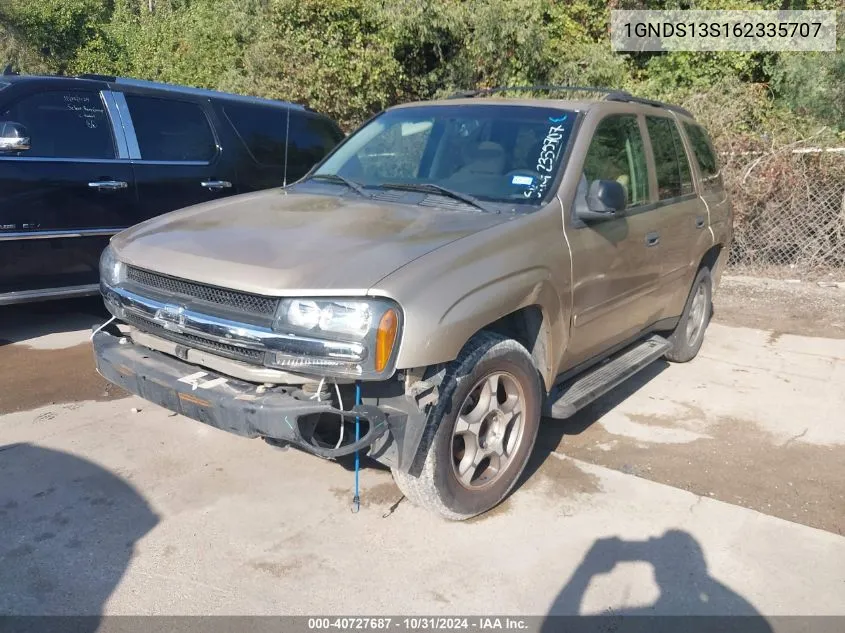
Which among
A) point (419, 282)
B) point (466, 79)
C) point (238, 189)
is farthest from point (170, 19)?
point (419, 282)

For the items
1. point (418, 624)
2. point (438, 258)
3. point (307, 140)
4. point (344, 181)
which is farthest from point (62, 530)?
point (307, 140)

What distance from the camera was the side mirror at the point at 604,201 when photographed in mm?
3736

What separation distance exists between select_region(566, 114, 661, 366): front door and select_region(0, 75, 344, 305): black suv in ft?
12.0

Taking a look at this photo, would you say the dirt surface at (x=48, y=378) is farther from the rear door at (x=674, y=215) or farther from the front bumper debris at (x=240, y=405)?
the rear door at (x=674, y=215)

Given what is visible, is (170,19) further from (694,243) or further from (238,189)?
(694,243)

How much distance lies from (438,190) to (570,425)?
1.78m

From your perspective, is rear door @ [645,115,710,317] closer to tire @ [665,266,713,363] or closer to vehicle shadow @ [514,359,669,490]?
tire @ [665,266,713,363]

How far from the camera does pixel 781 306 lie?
7.98 meters

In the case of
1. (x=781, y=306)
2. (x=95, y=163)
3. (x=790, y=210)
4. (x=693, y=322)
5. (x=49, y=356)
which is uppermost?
(x=95, y=163)

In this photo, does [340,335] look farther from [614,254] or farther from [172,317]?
[614,254]

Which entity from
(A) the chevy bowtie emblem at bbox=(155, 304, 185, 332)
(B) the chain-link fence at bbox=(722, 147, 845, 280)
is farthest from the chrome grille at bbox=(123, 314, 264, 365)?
(B) the chain-link fence at bbox=(722, 147, 845, 280)

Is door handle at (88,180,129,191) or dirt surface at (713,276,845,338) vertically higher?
door handle at (88,180,129,191)

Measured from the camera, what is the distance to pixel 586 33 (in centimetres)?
1420

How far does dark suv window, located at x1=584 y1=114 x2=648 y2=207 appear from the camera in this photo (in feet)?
13.5
